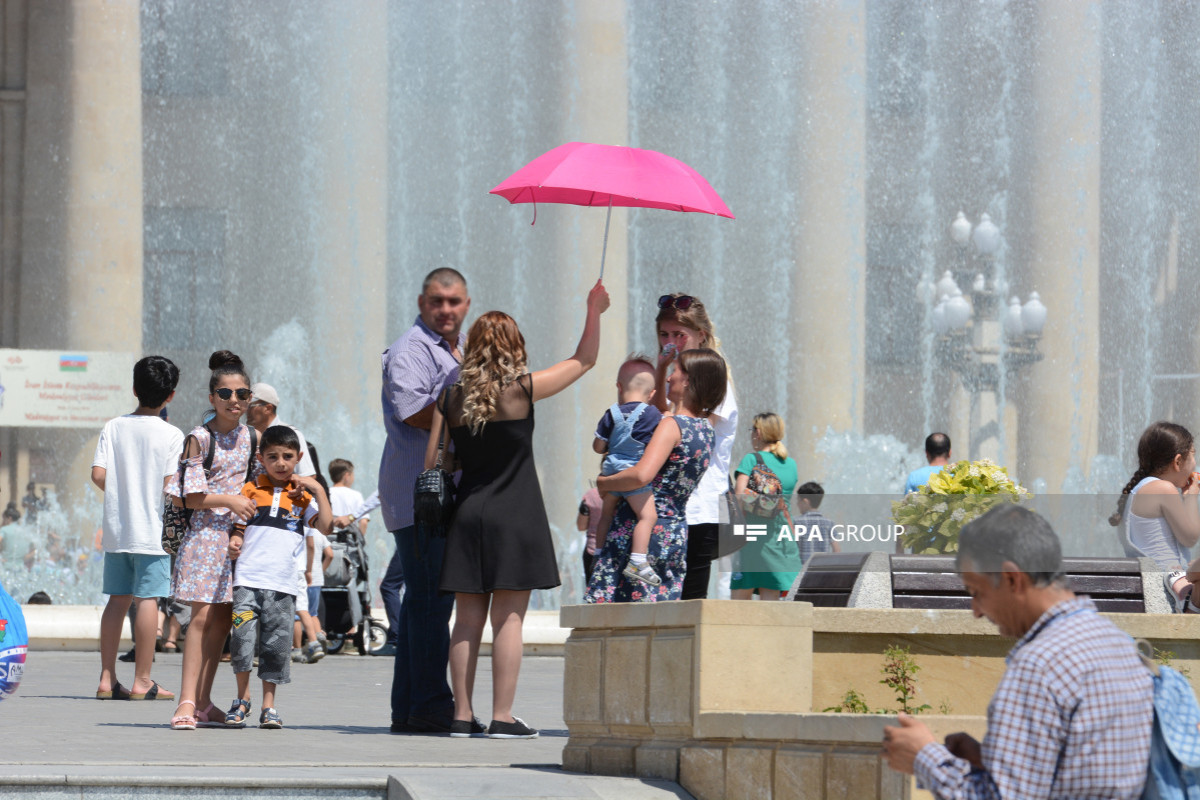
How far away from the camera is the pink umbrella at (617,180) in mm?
6809

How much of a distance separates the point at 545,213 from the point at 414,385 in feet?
61.5

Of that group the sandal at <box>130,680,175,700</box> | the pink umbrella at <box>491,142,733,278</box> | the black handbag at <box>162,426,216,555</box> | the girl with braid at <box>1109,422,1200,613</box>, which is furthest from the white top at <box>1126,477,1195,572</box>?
the sandal at <box>130,680,175,700</box>

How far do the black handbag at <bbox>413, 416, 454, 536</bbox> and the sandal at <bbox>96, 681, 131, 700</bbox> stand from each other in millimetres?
2654

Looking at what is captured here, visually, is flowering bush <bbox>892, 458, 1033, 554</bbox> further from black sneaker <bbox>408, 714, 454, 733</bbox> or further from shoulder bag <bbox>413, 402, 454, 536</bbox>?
black sneaker <bbox>408, 714, 454, 733</bbox>

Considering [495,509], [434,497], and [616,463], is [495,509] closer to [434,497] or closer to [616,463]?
[434,497]

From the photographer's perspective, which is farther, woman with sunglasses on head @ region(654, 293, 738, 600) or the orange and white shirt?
the orange and white shirt

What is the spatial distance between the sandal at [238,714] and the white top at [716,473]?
1.88 m

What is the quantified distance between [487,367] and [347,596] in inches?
261

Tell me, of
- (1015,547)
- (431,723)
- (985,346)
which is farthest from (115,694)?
(985,346)

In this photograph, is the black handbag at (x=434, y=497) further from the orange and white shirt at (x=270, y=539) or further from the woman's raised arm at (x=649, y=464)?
the orange and white shirt at (x=270, y=539)

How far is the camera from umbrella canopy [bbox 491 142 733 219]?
6809 millimetres

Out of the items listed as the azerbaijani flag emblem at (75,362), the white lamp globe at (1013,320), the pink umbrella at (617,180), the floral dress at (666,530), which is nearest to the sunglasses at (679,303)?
the pink umbrella at (617,180)

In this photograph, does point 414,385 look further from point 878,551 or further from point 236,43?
point 236,43

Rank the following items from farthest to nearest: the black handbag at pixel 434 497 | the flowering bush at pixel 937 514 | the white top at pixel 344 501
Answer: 1. the white top at pixel 344 501
2. the black handbag at pixel 434 497
3. the flowering bush at pixel 937 514
